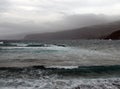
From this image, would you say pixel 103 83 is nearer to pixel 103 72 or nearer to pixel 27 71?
pixel 103 72

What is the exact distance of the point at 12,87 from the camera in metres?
10.8

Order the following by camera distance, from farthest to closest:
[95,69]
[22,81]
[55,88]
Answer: [95,69] → [22,81] → [55,88]

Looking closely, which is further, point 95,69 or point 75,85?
point 95,69

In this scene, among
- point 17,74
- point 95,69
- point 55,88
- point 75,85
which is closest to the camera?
point 55,88

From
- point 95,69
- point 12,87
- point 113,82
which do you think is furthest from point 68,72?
point 12,87

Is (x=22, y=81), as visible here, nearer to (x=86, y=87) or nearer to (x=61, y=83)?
(x=61, y=83)

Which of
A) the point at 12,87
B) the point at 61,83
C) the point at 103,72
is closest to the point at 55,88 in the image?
→ the point at 61,83

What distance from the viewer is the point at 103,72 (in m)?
15.8

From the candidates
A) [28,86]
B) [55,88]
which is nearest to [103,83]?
[55,88]

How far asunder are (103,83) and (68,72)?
14.6 ft

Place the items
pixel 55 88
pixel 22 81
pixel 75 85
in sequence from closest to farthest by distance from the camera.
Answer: pixel 55 88 → pixel 75 85 → pixel 22 81

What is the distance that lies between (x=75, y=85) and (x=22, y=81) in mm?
2950

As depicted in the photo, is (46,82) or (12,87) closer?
(12,87)

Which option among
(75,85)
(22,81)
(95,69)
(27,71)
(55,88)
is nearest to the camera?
(55,88)
